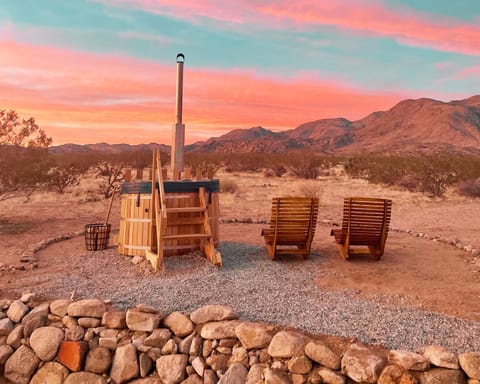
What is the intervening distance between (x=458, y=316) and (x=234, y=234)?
6.47 meters

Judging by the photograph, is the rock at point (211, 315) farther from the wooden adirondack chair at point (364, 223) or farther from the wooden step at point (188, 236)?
the wooden adirondack chair at point (364, 223)

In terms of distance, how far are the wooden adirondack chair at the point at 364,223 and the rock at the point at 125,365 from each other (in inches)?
191

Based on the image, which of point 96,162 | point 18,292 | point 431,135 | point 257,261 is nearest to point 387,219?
point 257,261

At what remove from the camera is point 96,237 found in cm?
935

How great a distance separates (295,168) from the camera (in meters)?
33.4

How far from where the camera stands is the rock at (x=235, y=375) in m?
4.55

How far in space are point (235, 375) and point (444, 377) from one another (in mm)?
1951

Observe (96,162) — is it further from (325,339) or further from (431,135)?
(431,135)

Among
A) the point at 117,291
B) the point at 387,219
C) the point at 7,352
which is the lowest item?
the point at 7,352

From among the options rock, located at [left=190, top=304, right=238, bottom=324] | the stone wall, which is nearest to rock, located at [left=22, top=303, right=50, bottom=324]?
the stone wall

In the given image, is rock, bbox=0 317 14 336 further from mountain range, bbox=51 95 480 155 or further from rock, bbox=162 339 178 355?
mountain range, bbox=51 95 480 155

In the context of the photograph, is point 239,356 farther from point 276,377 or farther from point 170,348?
point 170,348

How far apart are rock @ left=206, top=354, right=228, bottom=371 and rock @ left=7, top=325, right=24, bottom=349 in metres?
2.44

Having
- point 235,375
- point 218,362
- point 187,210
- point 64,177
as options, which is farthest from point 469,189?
point 235,375
